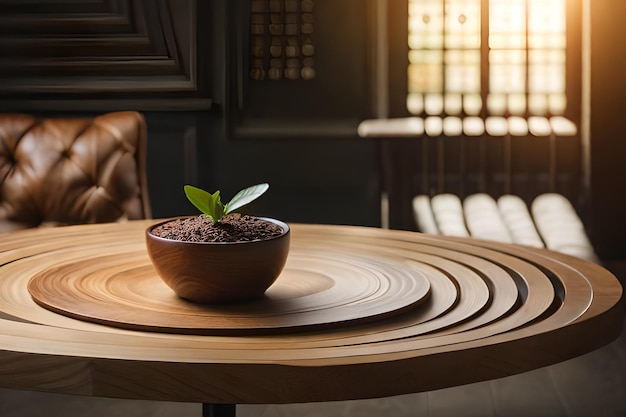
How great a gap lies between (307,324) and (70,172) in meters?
1.35

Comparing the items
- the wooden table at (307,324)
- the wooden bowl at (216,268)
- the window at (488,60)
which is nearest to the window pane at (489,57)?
the window at (488,60)

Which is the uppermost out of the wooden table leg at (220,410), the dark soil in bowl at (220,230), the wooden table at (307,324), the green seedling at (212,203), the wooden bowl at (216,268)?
the green seedling at (212,203)

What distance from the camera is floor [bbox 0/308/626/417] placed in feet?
6.09

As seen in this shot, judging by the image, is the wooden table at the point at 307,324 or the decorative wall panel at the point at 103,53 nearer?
the wooden table at the point at 307,324

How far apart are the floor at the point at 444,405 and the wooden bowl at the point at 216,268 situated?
101 centimetres

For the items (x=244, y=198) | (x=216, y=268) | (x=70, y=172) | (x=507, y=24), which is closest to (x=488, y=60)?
(x=507, y=24)

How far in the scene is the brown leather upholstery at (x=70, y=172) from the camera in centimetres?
196

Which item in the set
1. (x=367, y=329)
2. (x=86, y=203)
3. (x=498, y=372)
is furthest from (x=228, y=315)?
(x=86, y=203)

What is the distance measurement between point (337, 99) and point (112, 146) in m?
1.04

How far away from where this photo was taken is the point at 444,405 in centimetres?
192

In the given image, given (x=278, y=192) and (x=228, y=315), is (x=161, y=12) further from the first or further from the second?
(x=228, y=315)

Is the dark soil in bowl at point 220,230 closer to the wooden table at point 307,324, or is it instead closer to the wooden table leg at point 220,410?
the wooden table at point 307,324

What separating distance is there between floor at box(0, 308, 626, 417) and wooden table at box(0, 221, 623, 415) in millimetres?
770

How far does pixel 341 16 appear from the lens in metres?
2.82
